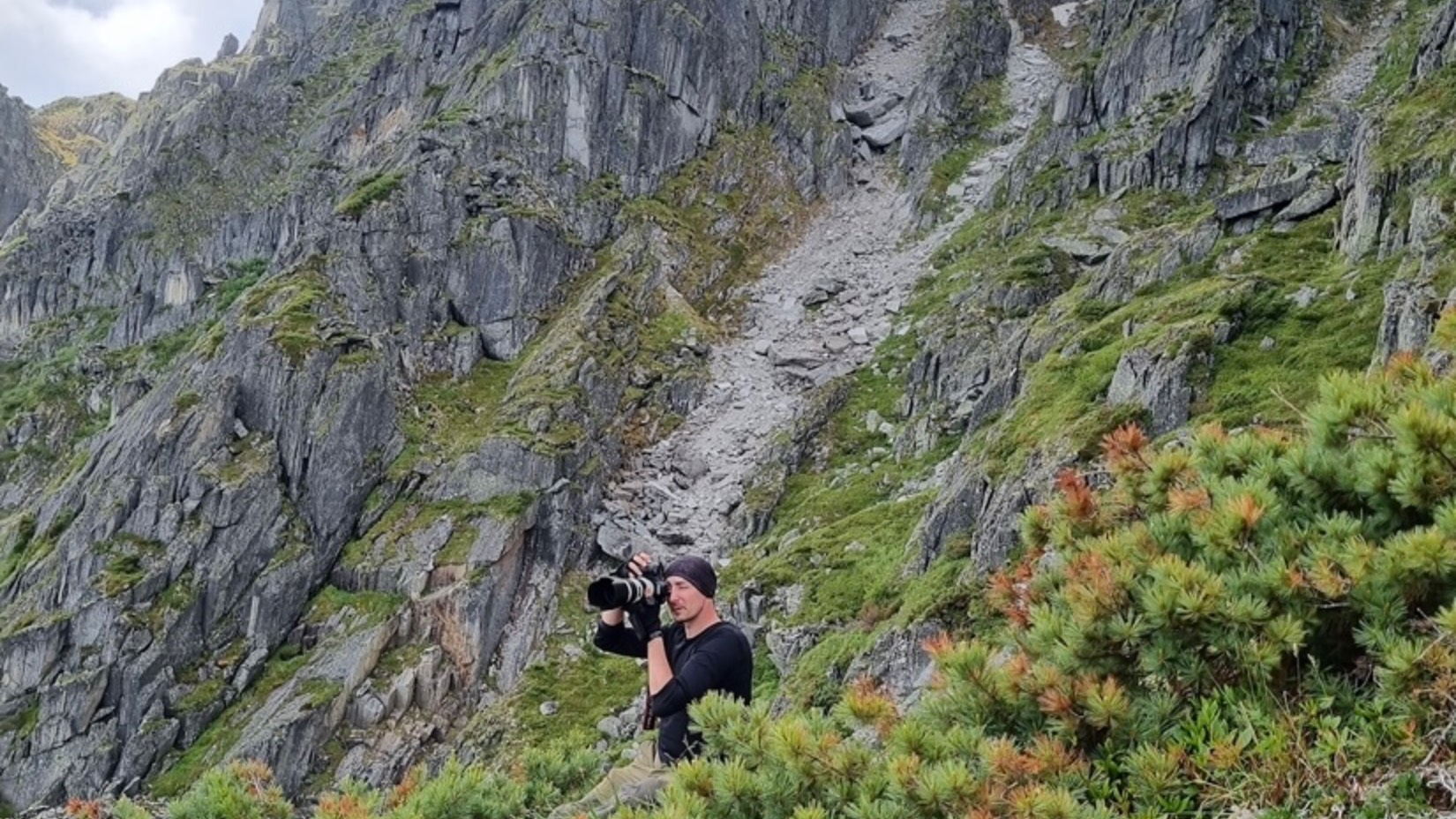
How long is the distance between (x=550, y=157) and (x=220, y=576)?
110 ft

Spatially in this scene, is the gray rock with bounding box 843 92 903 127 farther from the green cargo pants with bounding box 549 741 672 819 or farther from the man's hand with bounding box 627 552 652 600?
the green cargo pants with bounding box 549 741 672 819

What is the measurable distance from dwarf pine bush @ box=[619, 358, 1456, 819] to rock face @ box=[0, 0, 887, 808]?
2741 centimetres

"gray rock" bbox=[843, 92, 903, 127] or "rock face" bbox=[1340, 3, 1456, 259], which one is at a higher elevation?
"gray rock" bbox=[843, 92, 903, 127]

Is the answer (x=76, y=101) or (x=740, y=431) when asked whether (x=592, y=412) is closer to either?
(x=740, y=431)

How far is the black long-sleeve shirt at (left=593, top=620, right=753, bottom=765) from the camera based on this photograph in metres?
6.34

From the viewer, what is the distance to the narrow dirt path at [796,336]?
37688 mm

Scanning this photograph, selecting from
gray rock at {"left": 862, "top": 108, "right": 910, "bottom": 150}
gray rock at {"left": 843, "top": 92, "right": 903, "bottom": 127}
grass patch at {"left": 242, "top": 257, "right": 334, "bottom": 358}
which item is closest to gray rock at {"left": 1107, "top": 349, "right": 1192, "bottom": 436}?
grass patch at {"left": 242, "top": 257, "right": 334, "bottom": 358}

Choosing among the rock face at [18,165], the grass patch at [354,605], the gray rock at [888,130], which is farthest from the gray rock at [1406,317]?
the rock face at [18,165]

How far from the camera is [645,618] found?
7.16m

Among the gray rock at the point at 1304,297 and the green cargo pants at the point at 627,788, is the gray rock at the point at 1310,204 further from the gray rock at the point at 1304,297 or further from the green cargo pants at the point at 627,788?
the green cargo pants at the point at 627,788

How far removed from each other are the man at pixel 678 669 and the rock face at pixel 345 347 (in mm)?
25050

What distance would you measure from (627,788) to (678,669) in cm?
89

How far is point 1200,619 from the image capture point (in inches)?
172

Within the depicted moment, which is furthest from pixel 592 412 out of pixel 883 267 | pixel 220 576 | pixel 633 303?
pixel 883 267
